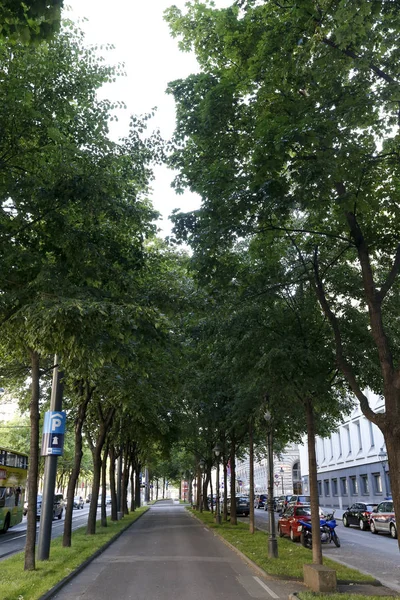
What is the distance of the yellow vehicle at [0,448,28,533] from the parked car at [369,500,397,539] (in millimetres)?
18098

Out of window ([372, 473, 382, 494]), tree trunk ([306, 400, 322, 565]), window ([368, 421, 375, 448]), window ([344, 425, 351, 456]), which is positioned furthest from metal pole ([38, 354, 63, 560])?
window ([344, 425, 351, 456])

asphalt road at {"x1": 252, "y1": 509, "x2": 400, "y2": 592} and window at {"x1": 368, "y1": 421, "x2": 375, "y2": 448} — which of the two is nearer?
asphalt road at {"x1": 252, "y1": 509, "x2": 400, "y2": 592}

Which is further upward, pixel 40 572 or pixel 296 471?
pixel 296 471

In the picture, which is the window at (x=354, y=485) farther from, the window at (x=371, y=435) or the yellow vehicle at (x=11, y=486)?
the yellow vehicle at (x=11, y=486)

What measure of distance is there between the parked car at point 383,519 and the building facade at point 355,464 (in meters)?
9.49

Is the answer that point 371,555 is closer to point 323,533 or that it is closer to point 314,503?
point 323,533

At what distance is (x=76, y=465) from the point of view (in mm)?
17812

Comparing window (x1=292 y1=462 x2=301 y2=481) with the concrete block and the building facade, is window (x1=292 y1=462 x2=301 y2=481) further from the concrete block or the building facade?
the concrete block

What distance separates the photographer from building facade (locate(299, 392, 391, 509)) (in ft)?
132

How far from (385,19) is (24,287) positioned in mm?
7171

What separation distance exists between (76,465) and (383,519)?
15.9 m

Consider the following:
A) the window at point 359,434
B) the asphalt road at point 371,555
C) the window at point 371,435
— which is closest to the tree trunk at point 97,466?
the asphalt road at point 371,555

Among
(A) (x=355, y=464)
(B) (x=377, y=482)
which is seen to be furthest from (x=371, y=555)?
(A) (x=355, y=464)

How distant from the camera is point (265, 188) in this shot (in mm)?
8641
